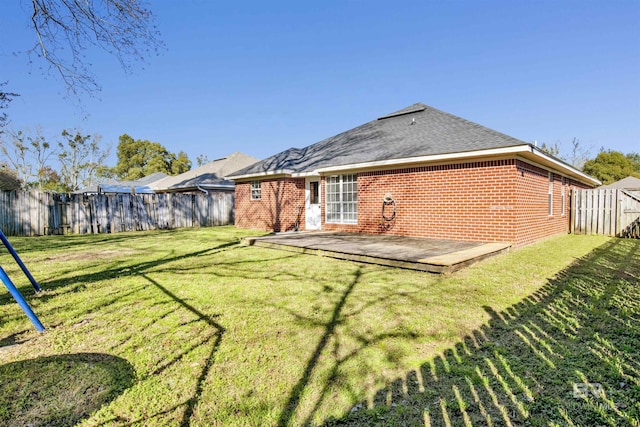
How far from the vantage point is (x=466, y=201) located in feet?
29.0

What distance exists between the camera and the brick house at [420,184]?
8414mm

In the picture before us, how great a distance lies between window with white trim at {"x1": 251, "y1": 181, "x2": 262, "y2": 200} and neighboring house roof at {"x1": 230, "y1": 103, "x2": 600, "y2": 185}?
0.53m

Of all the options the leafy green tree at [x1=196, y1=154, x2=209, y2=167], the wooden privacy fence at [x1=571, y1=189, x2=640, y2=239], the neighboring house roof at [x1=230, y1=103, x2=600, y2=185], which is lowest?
the wooden privacy fence at [x1=571, y1=189, x2=640, y2=239]

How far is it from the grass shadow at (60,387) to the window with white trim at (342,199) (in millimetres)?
9468

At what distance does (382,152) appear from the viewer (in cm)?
1072

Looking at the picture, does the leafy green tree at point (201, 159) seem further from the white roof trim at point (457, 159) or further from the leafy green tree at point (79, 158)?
the white roof trim at point (457, 159)

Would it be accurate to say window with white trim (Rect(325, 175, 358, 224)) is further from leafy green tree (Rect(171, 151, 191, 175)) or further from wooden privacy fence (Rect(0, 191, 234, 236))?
leafy green tree (Rect(171, 151, 191, 175))

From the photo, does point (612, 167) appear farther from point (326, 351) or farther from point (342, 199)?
point (326, 351)

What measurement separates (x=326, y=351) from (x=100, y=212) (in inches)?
640

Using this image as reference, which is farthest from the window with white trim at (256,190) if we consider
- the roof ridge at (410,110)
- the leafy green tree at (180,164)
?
the leafy green tree at (180,164)

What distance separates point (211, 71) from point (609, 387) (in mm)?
21497

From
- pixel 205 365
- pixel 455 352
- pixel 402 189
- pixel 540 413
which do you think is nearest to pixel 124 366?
pixel 205 365

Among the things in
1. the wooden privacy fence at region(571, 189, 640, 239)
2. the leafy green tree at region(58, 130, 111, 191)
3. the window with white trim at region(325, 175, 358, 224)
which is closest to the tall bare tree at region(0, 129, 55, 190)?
the leafy green tree at region(58, 130, 111, 191)

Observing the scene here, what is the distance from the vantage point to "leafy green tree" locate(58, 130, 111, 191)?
4147 centimetres
